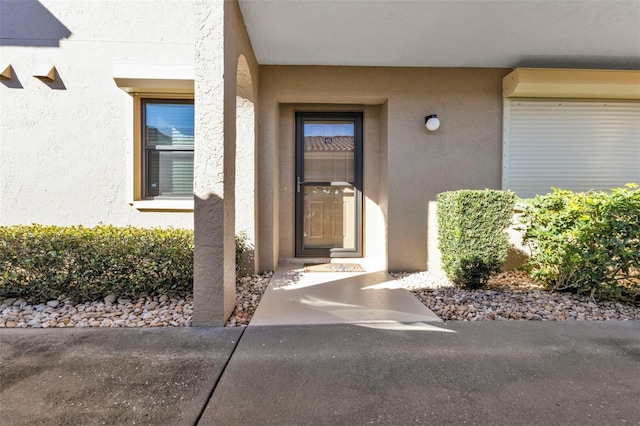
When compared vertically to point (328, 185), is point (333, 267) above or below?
below

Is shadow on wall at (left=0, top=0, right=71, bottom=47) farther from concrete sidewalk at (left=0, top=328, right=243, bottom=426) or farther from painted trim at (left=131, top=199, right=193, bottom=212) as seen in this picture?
concrete sidewalk at (left=0, top=328, right=243, bottom=426)

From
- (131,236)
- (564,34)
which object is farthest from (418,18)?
(131,236)

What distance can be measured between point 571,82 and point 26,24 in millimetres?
7179

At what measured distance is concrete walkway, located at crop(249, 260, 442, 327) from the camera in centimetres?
278

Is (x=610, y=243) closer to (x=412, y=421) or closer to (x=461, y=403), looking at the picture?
(x=461, y=403)

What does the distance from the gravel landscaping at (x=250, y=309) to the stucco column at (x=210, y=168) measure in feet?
1.02

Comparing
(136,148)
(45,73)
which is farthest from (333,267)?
(45,73)

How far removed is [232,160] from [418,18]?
8.08ft

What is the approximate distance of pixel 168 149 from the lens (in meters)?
4.40

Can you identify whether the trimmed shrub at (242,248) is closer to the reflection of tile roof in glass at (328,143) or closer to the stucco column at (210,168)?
the stucco column at (210,168)

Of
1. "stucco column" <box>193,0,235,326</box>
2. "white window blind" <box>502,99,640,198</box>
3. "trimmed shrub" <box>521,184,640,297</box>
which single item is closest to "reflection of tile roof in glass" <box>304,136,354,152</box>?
"white window blind" <box>502,99,640,198</box>

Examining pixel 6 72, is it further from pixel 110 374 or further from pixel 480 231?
pixel 480 231

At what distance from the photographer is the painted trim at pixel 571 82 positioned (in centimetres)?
414

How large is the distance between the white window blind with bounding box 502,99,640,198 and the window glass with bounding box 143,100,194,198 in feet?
15.0
